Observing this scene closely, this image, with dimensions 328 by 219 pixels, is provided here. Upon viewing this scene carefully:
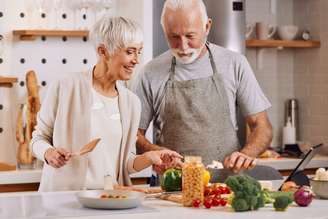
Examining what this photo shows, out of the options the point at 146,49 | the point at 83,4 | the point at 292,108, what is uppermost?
the point at 83,4

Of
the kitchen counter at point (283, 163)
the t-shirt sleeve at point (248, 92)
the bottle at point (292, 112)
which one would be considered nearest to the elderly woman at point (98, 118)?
the t-shirt sleeve at point (248, 92)

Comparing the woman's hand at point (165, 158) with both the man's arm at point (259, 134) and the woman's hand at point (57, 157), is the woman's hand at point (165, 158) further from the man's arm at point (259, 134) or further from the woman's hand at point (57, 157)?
the man's arm at point (259, 134)

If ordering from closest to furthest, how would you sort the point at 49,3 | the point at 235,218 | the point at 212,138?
1. the point at 235,218
2. the point at 212,138
3. the point at 49,3

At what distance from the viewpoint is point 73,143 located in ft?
11.3

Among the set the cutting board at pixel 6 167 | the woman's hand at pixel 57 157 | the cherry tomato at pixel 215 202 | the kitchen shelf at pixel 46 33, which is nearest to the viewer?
the cherry tomato at pixel 215 202

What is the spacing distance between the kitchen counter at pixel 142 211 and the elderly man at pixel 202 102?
113 centimetres

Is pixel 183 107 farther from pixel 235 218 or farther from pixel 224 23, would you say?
pixel 235 218

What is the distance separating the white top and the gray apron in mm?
561

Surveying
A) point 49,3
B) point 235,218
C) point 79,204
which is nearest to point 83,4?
point 49,3

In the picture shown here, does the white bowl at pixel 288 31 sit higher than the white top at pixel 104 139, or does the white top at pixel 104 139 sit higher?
the white bowl at pixel 288 31

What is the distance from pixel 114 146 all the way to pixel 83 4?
157cm

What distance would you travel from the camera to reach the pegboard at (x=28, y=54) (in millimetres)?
4773

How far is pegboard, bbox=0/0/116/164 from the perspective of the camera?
477 centimetres

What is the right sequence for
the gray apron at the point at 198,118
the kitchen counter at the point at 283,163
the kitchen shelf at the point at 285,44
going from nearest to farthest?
the gray apron at the point at 198,118
the kitchen counter at the point at 283,163
the kitchen shelf at the point at 285,44
